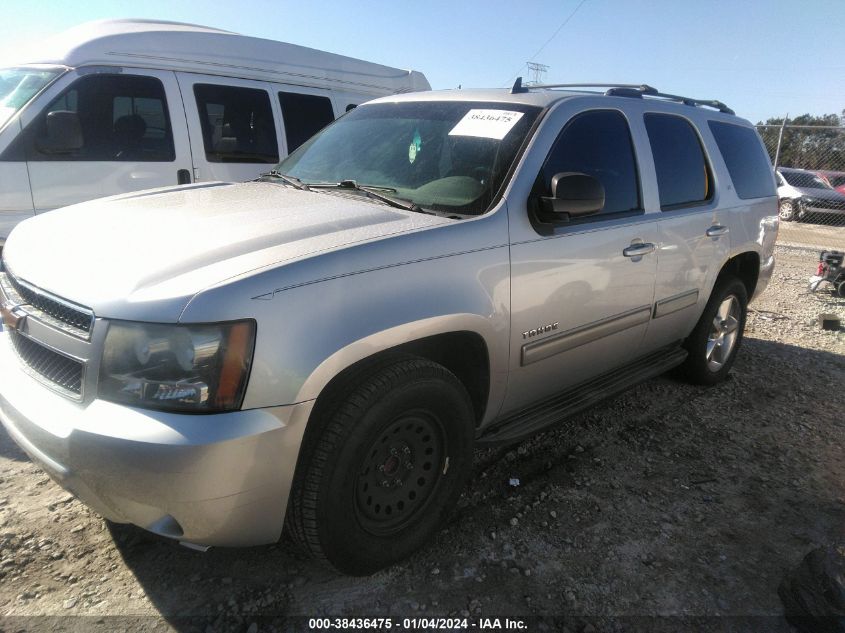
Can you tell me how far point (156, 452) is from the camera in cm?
176

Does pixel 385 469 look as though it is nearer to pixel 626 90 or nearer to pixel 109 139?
pixel 626 90

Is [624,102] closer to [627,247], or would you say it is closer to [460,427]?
[627,247]

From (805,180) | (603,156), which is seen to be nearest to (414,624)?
(603,156)

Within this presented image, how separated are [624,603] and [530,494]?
2.47ft

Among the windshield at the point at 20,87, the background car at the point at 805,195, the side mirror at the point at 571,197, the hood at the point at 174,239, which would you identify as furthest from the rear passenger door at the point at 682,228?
the background car at the point at 805,195

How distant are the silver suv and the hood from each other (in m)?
0.01

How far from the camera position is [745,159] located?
4.45 meters

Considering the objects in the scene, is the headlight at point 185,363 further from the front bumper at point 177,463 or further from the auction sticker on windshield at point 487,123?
the auction sticker on windshield at point 487,123

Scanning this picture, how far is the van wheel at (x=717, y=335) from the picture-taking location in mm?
4242

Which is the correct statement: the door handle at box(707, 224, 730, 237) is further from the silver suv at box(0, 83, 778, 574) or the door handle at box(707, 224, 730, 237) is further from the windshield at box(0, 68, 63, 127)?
the windshield at box(0, 68, 63, 127)

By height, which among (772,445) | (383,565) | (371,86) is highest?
(371,86)

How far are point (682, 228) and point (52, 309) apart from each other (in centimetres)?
325

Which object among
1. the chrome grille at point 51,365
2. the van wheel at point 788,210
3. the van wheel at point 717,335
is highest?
the chrome grille at point 51,365

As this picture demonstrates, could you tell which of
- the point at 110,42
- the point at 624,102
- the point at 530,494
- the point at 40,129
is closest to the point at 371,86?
the point at 110,42
